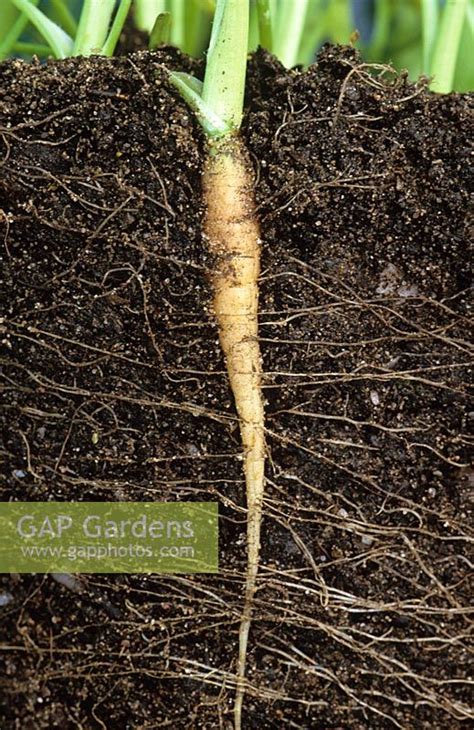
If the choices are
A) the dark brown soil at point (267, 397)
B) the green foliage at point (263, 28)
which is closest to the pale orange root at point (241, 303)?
the dark brown soil at point (267, 397)

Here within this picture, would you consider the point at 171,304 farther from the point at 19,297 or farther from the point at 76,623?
the point at 76,623

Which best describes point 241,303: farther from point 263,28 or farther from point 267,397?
point 263,28

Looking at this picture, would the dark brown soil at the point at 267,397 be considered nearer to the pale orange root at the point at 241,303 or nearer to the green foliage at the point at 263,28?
the pale orange root at the point at 241,303

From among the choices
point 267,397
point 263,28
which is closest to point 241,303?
point 267,397

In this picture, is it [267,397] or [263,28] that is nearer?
[267,397]

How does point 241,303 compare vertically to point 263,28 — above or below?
below
